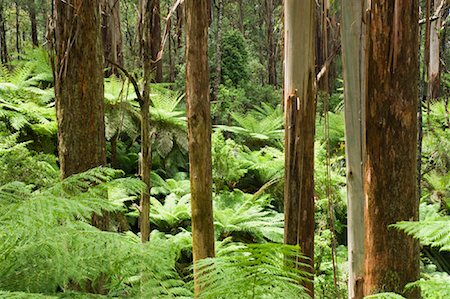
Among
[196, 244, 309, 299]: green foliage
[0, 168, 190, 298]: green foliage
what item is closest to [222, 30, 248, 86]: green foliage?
[0, 168, 190, 298]: green foliage

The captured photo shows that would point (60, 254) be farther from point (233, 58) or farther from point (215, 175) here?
point (233, 58)

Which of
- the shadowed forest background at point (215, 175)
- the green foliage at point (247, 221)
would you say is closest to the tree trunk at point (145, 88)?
the shadowed forest background at point (215, 175)

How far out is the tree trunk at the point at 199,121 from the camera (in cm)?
338

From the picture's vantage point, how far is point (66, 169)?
305cm

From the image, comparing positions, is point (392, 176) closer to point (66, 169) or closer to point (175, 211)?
point (66, 169)

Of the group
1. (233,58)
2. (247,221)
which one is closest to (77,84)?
(247,221)

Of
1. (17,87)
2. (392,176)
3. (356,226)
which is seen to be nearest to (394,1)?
(392,176)

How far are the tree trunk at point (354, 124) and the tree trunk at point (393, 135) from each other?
0.39 meters

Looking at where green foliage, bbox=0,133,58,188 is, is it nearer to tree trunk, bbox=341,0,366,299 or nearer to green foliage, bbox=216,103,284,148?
tree trunk, bbox=341,0,366,299

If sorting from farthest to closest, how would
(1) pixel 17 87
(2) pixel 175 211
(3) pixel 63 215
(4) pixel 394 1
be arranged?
(1) pixel 17 87
(2) pixel 175 211
(4) pixel 394 1
(3) pixel 63 215

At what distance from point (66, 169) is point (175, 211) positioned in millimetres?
2846

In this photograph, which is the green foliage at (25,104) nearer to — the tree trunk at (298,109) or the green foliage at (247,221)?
the green foliage at (247,221)

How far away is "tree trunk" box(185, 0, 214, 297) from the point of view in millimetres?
3375

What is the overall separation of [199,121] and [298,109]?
876mm
